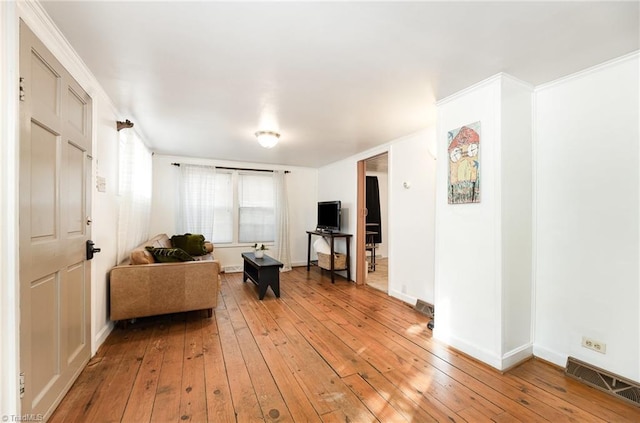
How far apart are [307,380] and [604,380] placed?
207 cm

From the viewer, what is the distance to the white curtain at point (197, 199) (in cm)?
518

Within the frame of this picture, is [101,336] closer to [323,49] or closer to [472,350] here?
[323,49]

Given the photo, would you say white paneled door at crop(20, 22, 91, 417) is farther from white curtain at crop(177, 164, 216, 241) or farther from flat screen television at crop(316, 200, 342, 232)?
flat screen television at crop(316, 200, 342, 232)

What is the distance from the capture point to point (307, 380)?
1979 mm

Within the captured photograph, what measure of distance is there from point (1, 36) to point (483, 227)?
3.07 metres

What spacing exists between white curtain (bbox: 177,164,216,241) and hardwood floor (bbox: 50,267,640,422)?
7.96 ft

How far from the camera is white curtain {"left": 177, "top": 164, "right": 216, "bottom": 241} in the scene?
5.18m

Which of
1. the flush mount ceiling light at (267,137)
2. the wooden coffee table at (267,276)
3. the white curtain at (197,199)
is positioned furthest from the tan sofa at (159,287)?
the white curtain at (197,199)

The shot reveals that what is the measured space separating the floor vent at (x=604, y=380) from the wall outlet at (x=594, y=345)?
0.41 ft

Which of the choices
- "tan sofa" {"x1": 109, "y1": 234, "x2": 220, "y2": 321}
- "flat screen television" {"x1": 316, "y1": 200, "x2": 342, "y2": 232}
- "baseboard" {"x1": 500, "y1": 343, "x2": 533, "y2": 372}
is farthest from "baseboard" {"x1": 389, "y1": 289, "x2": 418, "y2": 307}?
"tan sofa" {"x1": 109, "y1": 234, "x2": 220, "y2": 321}

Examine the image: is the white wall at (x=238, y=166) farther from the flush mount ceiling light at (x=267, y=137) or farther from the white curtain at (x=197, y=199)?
the flush mount ceiling light at (x=267, y=137)

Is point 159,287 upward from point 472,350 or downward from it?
upward

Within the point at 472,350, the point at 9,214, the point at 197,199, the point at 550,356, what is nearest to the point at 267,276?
the point at 197,199

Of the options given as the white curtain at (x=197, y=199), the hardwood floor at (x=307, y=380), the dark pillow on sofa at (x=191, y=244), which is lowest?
the hardwood floor at (x=307, y=380)
